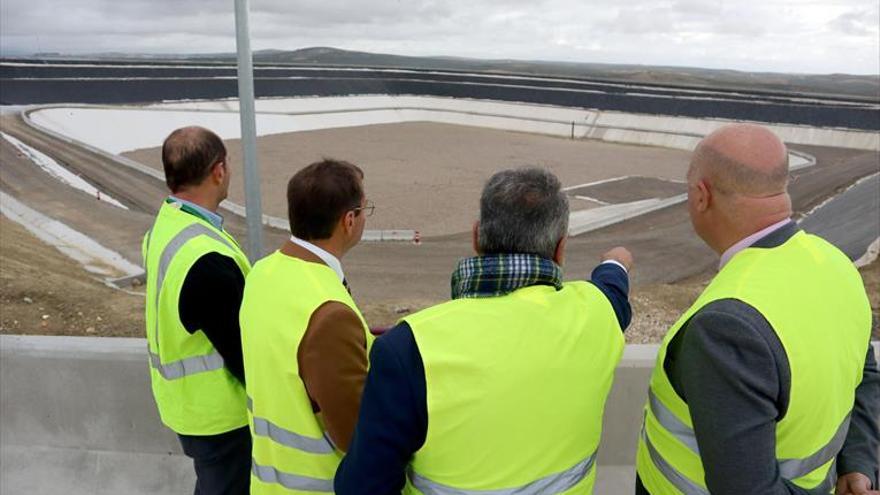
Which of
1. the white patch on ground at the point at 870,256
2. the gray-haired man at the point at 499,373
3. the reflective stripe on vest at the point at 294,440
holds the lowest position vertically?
the white patch on ground at the point at 870,256

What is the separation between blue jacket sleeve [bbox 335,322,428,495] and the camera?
135cm

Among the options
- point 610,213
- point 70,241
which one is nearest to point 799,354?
point 70,241

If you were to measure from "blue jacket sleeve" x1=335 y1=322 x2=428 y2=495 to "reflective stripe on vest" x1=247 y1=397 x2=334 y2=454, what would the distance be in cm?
32

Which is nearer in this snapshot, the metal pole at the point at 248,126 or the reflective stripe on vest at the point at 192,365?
the reflective stripe on vest at the point at 192,365

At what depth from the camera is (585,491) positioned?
1.63 metres

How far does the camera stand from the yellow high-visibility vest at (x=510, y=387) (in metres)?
1.37

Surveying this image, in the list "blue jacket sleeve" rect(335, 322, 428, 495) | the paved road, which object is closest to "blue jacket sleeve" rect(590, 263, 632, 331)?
"blue jacket sleeve" rect(335, 322, 428, 495)

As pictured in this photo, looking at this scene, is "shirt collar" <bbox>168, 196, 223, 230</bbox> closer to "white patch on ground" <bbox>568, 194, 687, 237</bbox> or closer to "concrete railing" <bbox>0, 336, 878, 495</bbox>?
"concrete railing" <bbox>0, 336, 878, 495</bbox>

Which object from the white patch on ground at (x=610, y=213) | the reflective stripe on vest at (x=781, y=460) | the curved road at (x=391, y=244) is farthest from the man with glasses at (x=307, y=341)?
the white patch on ground at (x=610, y=213)

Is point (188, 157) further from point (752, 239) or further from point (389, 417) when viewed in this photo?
point (752, 239)

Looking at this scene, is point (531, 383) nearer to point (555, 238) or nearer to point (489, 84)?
point (555, 238)

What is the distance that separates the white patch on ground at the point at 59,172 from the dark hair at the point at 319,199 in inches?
661

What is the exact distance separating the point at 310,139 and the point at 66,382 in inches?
1306

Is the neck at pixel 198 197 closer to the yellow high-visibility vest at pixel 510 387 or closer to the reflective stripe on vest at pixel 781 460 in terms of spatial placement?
the yellow high-visibility vest at pixel 510 387
